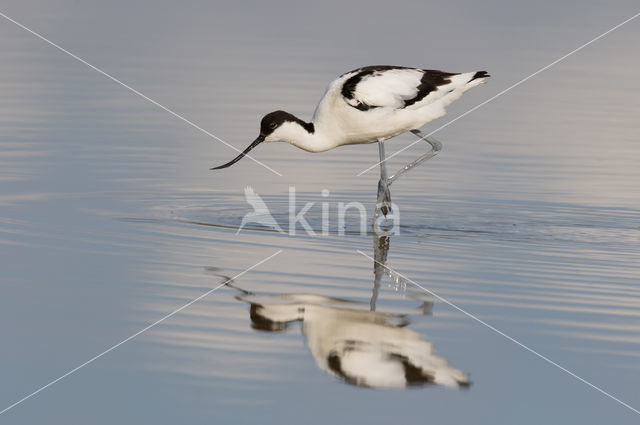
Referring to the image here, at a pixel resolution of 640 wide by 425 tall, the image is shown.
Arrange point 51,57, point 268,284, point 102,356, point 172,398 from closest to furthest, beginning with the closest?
point 172,398 → point 102,356 → point 268,284 → point 51,57

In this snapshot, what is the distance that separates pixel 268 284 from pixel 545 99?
10.4 metres

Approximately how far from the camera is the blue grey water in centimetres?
568

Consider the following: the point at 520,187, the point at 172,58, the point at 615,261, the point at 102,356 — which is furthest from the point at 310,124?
the point at 172,58

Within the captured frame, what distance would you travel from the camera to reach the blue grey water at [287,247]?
18.6 feet

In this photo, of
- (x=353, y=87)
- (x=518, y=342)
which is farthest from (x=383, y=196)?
(x=518, y=342)

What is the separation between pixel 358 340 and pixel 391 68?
185 inches

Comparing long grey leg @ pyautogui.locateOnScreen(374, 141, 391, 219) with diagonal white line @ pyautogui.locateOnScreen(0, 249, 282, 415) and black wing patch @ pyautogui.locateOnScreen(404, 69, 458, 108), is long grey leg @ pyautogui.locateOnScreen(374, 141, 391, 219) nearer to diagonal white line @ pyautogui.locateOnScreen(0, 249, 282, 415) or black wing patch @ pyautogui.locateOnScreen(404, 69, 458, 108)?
black wing patch @ pyautogui.locateOnScreen(404, 69, 458, 108)

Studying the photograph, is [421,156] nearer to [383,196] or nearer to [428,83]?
[428,83]

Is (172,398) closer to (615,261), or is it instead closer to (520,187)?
(615,261)

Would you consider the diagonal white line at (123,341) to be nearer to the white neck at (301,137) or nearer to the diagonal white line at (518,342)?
the diagonal white line at (518,342)

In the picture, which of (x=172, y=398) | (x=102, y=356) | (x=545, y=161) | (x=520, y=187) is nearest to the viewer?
(x=172, y=398)

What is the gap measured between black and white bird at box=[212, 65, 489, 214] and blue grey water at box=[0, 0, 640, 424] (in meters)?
0.58

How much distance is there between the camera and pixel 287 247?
8.95 m

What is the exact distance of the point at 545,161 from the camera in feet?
42.1
